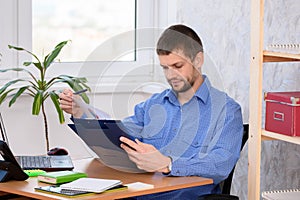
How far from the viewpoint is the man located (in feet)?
8.44

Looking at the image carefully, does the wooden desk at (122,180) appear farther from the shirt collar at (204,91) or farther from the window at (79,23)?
the window at (79,23)

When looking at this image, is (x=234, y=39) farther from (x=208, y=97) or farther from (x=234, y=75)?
(x=208, y=97)

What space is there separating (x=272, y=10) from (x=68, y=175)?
126 centimetres

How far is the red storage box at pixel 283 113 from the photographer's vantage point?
8.57ft

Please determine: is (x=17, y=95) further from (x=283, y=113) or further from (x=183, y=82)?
(x=283, y=113)

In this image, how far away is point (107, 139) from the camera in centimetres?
255

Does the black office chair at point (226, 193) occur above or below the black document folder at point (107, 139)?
below

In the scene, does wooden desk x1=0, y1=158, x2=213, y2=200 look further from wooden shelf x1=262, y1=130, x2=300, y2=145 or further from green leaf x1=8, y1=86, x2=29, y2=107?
green leaf x1=8, y1=86, x2=29, y2=107

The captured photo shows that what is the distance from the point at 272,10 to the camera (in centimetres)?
315

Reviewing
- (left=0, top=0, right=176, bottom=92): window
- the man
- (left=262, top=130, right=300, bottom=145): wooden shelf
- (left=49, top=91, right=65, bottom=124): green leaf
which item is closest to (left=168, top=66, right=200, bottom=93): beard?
the man

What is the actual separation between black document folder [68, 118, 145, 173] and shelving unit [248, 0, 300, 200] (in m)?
0.49

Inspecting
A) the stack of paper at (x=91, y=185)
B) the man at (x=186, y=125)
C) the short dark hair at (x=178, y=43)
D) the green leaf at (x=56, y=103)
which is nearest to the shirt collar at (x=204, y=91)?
the man at (x=186, y=125)

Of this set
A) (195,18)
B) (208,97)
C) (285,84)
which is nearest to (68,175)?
(208,97)

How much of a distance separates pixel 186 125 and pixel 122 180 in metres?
0.48
